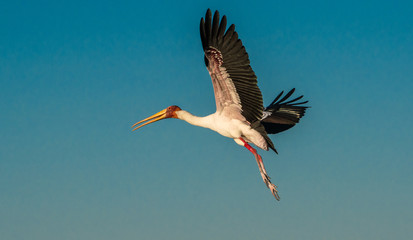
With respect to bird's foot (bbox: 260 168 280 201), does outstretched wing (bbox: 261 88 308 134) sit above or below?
above

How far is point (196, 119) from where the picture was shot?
80.0ft

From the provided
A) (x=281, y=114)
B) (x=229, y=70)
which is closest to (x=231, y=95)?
(x=229, y=70)

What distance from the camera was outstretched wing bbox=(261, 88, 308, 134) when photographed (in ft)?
Answer: 89.6

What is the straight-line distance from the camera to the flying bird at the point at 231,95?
21.2 meters

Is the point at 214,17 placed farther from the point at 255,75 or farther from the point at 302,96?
the point at 302,96

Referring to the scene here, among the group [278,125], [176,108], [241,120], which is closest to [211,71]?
[241,120]

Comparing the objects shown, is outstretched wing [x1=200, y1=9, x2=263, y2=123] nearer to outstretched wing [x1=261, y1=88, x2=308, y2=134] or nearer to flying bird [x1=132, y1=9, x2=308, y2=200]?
flying bird [x1=132, y1=9, x2=308, y2=200]

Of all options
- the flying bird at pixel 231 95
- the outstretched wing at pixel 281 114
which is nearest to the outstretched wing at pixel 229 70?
the flying bird at pixel 231 95

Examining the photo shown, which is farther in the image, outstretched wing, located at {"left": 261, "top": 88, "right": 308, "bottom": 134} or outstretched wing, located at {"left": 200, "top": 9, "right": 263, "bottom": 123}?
outstretched wing, located at {"left": 261, "top": 88, "right": 308, "bottom": 134}

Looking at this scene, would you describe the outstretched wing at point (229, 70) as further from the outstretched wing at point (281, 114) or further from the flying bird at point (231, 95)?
the outstretched wing at point (281, 114)

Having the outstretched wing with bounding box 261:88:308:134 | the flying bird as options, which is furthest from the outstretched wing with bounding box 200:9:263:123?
the outstretched wing with bounding box 261:88:308:134

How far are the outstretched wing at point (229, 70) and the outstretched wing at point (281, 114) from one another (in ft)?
14.0

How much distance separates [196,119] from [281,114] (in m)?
5.20

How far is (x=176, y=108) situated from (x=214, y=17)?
18.8 feet
